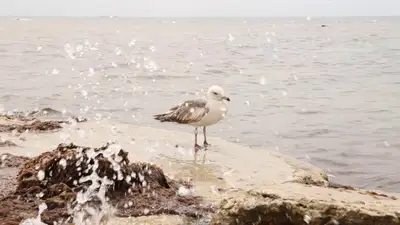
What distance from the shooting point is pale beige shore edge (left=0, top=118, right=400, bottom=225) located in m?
4.42

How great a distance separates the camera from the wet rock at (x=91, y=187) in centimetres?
570

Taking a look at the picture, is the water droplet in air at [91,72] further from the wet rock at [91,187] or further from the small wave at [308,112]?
the wet rock at [91,187]

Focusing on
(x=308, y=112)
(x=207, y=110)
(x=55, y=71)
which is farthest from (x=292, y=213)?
(x=55, y=71)

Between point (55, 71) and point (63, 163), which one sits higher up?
point (55, 71)

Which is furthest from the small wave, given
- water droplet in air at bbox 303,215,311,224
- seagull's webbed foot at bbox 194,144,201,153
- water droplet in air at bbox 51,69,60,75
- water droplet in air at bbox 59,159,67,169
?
water droplet in air at bbox 51,69,60,75

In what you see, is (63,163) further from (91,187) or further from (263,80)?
(263,80)

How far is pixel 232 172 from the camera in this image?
830 centimetres

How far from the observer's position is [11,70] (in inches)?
989

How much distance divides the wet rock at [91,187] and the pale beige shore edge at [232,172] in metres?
0.42

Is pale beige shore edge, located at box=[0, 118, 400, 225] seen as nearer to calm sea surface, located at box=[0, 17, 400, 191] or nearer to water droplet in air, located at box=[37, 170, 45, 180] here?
water droplet in air, located at box=[37, 170, 45, 180]

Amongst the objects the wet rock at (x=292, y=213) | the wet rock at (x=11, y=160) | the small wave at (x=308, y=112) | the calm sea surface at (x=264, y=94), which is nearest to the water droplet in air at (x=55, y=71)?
the calm sea surface at (x=264, y=94)

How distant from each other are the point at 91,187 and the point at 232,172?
108 inches

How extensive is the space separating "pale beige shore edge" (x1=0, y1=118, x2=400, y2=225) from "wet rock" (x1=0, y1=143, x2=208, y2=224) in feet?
1.37

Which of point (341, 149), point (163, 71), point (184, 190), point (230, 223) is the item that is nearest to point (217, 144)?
point (341, 149)
